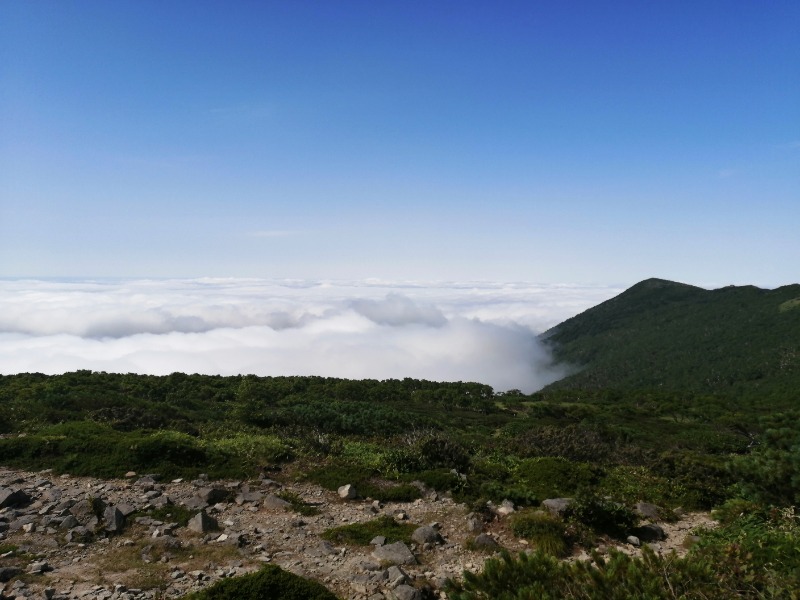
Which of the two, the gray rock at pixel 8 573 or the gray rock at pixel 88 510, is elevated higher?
the gray rock at pixel 8 573

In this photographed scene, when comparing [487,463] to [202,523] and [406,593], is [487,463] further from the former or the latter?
[202,523]

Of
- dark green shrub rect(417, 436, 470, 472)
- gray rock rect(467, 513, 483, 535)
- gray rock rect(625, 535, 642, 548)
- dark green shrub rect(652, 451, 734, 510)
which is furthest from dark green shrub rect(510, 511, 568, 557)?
dark green shrub rect(652, 451, 734, 510)

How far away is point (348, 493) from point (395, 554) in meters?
4.19

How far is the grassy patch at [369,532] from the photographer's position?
11.6m

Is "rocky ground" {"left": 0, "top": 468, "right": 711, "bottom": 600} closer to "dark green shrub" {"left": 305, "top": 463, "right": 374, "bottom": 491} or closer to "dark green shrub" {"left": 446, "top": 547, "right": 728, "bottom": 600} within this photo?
"dark green shrub" {"left": 305, "top": 463, "right": 374, "bottom": 491}

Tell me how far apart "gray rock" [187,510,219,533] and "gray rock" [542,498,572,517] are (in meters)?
8.68

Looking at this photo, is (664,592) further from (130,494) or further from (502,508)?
(130,494)

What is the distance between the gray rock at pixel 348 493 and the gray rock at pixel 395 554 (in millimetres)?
3646

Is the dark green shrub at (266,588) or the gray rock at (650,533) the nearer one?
the dark green shrub at (266,588)

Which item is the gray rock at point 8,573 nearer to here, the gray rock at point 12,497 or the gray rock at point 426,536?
the gray rock at point 12,497

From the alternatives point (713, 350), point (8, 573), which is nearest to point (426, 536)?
point (8, 573)

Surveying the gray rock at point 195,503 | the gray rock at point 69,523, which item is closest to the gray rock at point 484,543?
the gray rock at point 195,503

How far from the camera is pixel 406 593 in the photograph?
901 cm

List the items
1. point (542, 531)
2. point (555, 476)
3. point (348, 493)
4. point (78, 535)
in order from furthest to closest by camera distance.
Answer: point (555, 476) → point (348, 493) → point (542, 531) → point (78, 535)
